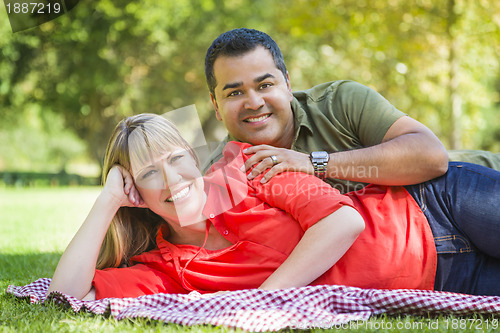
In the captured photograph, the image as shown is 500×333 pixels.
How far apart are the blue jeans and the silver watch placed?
0.65m

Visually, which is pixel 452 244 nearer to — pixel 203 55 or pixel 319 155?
pixel 319 155

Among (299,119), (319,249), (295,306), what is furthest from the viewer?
(299,119)

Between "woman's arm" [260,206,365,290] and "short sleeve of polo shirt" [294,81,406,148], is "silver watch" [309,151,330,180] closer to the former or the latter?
"short sleeve of polo shirt" [294,81,406,148]

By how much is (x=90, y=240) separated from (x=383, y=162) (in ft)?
6.03

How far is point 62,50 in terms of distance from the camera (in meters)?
19.5

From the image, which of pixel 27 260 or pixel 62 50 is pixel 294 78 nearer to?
pixel 62 50

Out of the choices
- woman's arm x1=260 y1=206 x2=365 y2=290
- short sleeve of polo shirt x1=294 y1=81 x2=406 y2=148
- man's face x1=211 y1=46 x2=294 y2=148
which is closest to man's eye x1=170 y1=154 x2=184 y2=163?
man's face x1=211 y1=46 x2=294 y2=148

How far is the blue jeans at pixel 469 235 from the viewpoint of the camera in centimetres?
276

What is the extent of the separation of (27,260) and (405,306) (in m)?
3.40

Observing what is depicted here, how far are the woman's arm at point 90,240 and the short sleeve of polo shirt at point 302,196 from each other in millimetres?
805

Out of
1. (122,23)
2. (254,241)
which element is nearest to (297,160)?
(254,241)

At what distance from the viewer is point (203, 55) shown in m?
20.3
